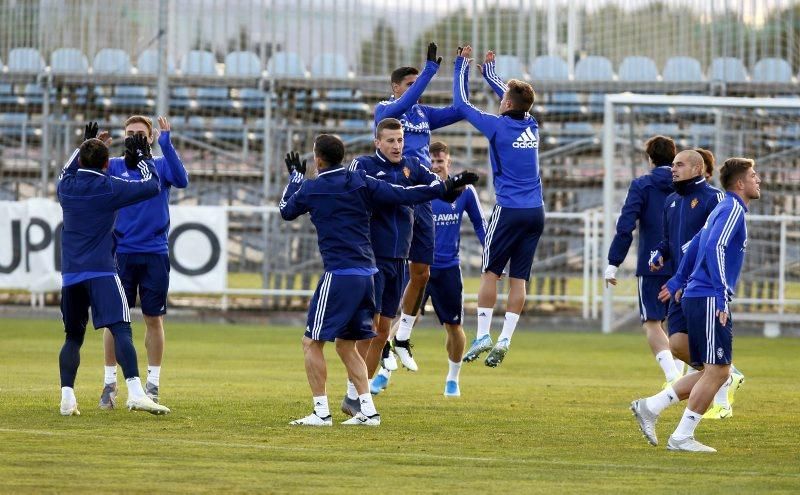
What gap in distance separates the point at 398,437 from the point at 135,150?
3.07 metres

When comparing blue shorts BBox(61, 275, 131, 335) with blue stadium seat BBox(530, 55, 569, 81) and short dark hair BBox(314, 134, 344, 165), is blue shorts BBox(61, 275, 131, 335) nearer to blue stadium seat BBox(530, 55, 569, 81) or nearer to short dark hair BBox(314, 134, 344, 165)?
short dark hair BBox(314, 134, 344, 165)

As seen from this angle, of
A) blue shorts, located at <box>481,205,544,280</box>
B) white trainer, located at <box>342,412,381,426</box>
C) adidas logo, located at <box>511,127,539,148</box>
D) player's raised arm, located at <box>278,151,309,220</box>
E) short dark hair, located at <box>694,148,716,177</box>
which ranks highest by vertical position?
adidas logo, located at <box>511,127,539,148</box>

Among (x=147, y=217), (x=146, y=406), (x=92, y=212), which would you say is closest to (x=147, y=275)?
(x=147, y=217)

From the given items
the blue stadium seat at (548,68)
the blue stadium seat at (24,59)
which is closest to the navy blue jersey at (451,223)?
the blue stadium seat at (548,68)

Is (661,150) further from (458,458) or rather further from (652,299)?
(458,458)

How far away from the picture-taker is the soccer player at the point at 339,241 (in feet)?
34.9

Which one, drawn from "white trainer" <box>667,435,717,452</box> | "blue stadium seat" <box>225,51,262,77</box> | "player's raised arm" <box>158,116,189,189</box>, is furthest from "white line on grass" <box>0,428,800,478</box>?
"blue stadium seat" <box>225,51,262,77</box>

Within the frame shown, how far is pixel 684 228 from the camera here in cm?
1184

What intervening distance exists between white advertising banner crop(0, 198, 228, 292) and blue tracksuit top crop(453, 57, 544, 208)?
38.3ft

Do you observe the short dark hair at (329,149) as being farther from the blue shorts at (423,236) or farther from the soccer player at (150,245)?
the blue shorts at (423,236)

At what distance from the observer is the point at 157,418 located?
11.2m

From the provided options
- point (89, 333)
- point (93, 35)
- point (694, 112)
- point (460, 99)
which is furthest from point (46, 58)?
point (460, 99)

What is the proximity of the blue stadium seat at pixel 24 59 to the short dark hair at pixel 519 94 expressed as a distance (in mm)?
16367

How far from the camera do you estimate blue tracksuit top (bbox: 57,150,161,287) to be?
11.1 meters
